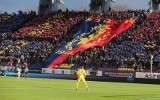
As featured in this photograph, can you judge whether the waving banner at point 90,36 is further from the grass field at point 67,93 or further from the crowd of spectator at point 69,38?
the grass field at point 67,93

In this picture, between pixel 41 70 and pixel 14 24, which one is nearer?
pixel 41 70

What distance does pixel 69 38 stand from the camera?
67000mm

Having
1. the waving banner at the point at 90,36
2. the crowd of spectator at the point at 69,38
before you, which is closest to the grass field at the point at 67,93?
the crowd of spectator at the point at 69,38

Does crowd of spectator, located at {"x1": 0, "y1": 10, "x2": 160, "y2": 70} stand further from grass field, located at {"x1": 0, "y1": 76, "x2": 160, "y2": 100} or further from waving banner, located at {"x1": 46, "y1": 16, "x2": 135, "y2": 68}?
grass field, located at {"x1": 0, "y1": 76, "x2": 160, "y2": 100}

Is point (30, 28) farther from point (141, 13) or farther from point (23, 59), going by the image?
point (141, 13)

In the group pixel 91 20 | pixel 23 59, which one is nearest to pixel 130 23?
pixel 91 20

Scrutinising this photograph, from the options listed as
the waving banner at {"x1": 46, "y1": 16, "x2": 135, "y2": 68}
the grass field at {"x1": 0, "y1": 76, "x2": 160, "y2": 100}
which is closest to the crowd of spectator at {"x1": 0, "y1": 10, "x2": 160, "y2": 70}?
the waving banner at {"x1": 46, "y1": 16, "x2": 135, "y2": 68}

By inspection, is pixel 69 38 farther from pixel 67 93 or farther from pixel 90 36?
pixel 67 93

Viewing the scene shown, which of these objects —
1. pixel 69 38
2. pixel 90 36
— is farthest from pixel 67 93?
pixel 69 38

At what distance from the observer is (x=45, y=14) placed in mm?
Answer: 78938

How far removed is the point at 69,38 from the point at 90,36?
3762 mm

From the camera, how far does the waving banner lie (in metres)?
61.9

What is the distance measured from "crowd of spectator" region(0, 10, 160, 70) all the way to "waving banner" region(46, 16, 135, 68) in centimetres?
109

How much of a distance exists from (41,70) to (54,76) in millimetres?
2689
